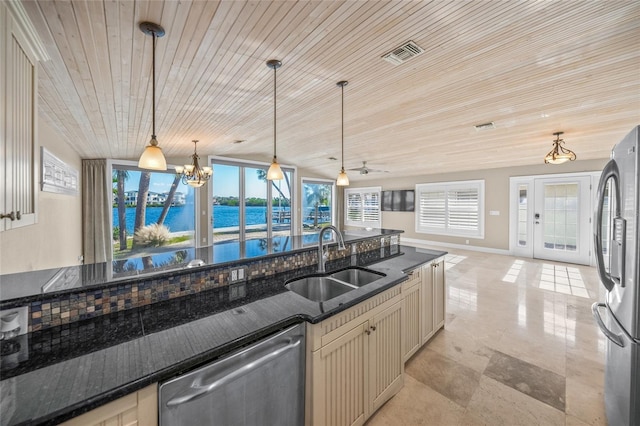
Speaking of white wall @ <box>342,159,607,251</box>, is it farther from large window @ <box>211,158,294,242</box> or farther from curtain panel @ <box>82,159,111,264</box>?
curtain panel @ <box>82,159,111,264</box>

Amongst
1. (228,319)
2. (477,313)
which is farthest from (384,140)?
(228,319)

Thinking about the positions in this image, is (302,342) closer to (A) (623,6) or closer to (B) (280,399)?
(B) (280,399)

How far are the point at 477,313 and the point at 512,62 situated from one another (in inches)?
112

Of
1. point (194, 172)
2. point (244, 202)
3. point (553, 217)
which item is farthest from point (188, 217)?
point (553, 217)

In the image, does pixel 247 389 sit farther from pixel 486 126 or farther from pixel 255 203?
pixel 255 203

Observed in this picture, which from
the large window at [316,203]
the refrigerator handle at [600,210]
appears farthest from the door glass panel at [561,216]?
the large window at [316,203]

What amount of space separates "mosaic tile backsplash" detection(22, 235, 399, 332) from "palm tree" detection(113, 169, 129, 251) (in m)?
4.82

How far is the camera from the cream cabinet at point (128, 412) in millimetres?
765

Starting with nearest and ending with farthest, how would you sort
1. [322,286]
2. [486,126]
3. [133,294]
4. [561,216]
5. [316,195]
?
[133,294], [322,286], [486,126], [561,216], [316,195]

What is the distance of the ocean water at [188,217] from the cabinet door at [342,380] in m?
5.47

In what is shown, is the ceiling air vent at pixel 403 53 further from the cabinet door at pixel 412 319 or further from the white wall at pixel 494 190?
the white wall at pixel 494 190

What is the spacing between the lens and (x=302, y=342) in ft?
4.35

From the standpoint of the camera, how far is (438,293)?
2.69m

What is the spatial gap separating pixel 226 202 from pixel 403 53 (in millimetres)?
5398
